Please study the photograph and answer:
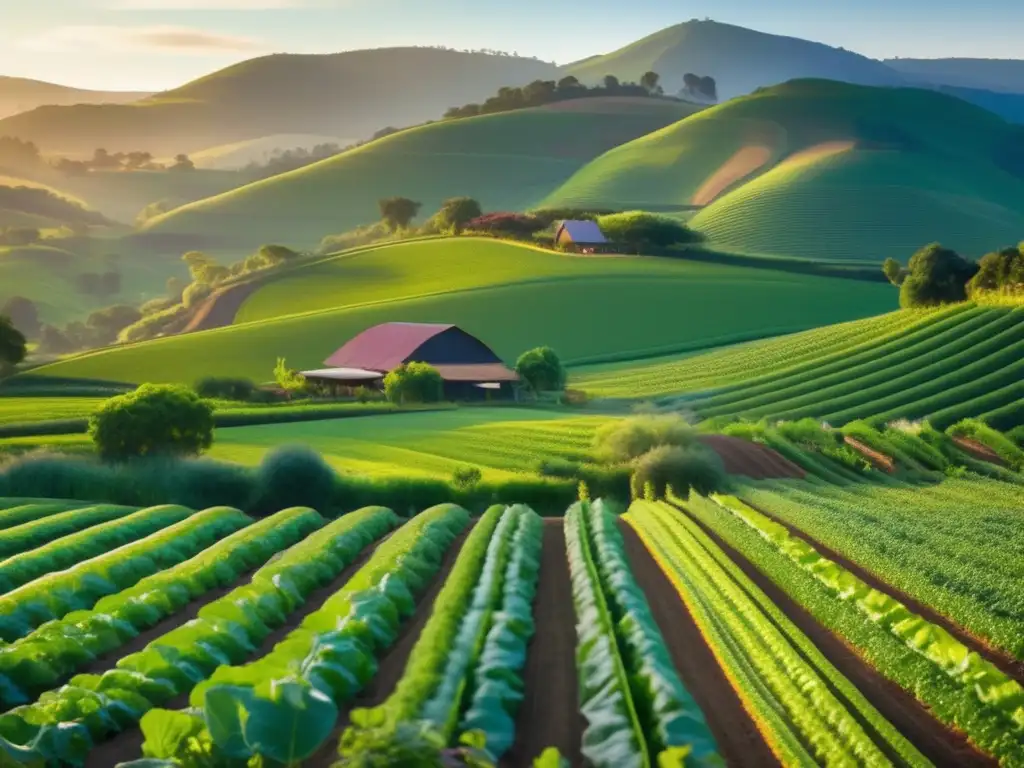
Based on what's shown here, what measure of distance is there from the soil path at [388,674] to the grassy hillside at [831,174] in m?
79.0

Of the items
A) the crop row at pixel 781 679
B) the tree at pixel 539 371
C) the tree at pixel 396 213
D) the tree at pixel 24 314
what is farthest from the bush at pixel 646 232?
the crop row at pixel 781 679

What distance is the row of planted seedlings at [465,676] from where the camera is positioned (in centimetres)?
687

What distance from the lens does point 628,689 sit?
931 cm

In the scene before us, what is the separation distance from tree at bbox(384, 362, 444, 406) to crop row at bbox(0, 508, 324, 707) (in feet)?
66.4

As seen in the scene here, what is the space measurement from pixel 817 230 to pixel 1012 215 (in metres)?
25.5

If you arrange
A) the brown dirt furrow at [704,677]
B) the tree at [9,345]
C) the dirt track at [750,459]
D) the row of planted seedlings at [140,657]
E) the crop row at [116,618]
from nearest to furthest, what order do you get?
the row of planted seedlings at [140,657] → the brown dirt furrow at [704,677] → the crop row at [116,618] → the dirt track at [750,459] → the tree at [9,345]

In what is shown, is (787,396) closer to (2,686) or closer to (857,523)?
(857,523)

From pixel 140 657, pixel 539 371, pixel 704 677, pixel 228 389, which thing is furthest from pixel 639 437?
pixel 228 389

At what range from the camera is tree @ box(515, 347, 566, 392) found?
141 ft

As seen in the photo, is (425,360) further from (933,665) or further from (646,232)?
(646,232)

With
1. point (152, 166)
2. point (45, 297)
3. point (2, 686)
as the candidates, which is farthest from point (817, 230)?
point (152, 166)

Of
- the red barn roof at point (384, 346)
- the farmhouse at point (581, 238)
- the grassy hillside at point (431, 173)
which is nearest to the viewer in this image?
the red barn roof at point (384, 346)

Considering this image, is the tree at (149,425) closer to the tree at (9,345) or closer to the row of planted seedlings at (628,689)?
the row of planted seedlings at (628,689)

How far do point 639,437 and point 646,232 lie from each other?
56388mm
